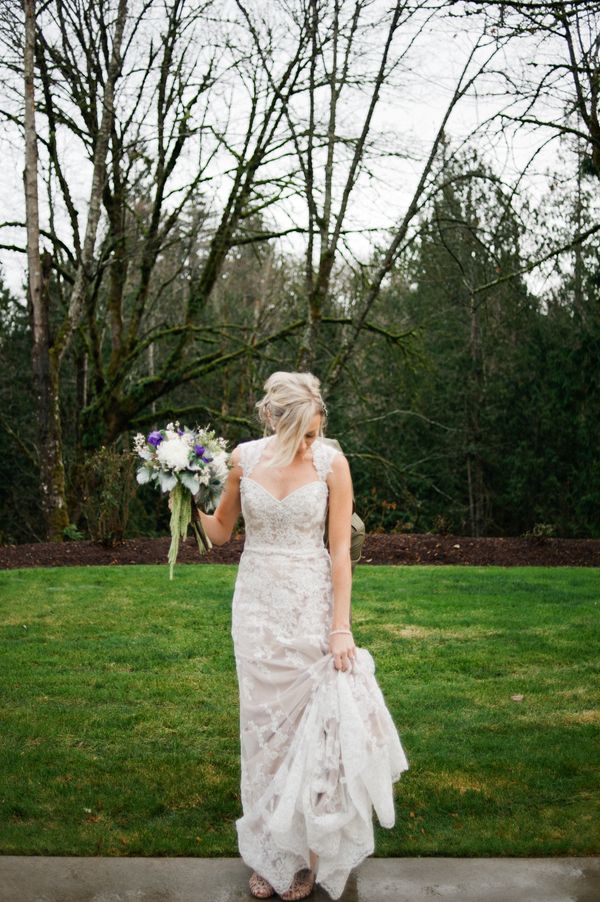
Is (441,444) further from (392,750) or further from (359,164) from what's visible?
(392,750)

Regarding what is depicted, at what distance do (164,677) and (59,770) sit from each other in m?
1.75

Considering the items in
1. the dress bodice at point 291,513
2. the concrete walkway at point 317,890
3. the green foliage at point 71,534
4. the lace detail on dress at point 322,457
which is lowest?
the concrete walkway at point 317,890

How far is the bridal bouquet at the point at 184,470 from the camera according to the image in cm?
398

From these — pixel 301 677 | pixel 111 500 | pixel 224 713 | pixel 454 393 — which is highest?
pixel 454 393

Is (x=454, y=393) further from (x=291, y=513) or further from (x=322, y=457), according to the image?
(x=291, y=513)

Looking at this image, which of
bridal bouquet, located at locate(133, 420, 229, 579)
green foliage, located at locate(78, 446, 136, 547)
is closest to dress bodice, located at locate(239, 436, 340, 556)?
bridal bouquet, located at locate(133, 420, 229, 579)

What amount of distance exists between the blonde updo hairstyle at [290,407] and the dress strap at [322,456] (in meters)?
0.14

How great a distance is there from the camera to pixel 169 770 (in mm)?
4859

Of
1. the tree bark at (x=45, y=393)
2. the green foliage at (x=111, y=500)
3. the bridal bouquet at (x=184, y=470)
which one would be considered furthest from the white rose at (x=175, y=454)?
the tree bark at (x=45, y=393)

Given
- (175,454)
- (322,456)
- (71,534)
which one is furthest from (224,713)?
(71,534)

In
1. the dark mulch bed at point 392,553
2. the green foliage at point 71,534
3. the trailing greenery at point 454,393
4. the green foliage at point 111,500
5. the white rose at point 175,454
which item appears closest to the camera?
the white rose at point 175,454

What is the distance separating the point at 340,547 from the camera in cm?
369

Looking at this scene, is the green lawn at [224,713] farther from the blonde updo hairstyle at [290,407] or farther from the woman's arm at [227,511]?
the blonde updo hairstyle at [290,407]

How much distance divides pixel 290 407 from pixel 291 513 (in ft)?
1.34
